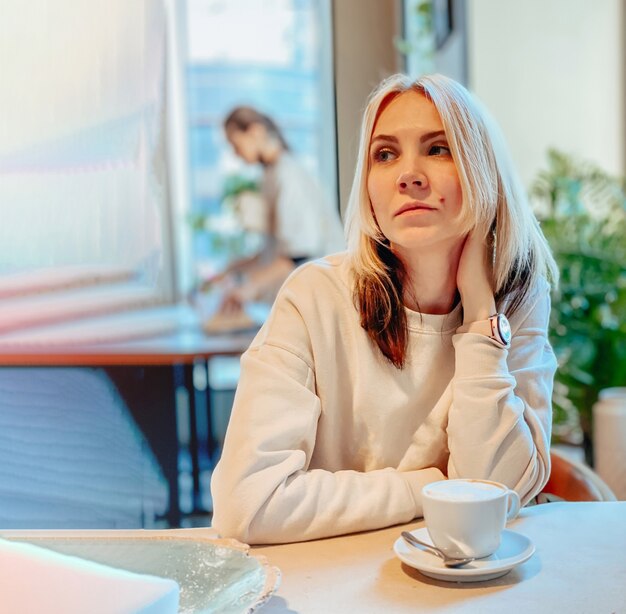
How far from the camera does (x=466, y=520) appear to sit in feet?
2.72

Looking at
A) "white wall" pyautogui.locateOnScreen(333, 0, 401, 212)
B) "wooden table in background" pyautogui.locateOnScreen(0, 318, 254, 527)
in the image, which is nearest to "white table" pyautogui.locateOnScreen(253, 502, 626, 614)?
"white wall" pyautogui.locateOnScreen(333, 0, 401, 212)

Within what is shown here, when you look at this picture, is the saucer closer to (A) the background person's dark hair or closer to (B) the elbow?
(B) the elbow

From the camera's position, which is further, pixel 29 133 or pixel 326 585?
pixel 29 133

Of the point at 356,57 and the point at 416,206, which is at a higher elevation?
the point at 356,57

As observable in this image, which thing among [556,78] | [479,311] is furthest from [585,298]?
[479,311]

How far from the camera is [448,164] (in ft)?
3.47

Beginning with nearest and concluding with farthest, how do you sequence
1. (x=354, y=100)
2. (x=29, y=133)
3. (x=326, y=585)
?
(x=326, y=585) < (x=29, y=133) < (x=354, y=100)

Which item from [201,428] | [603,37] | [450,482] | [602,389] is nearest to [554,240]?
[602,389]

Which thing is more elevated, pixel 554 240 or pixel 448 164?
pixel 448 164

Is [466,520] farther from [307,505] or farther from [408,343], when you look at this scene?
[408,343]

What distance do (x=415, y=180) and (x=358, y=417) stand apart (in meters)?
0.32

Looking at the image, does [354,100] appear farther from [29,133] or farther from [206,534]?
[206,534]

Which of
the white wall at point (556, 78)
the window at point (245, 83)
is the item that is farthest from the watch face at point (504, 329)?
the window at point (245, 83)

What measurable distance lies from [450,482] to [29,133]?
914 mm
